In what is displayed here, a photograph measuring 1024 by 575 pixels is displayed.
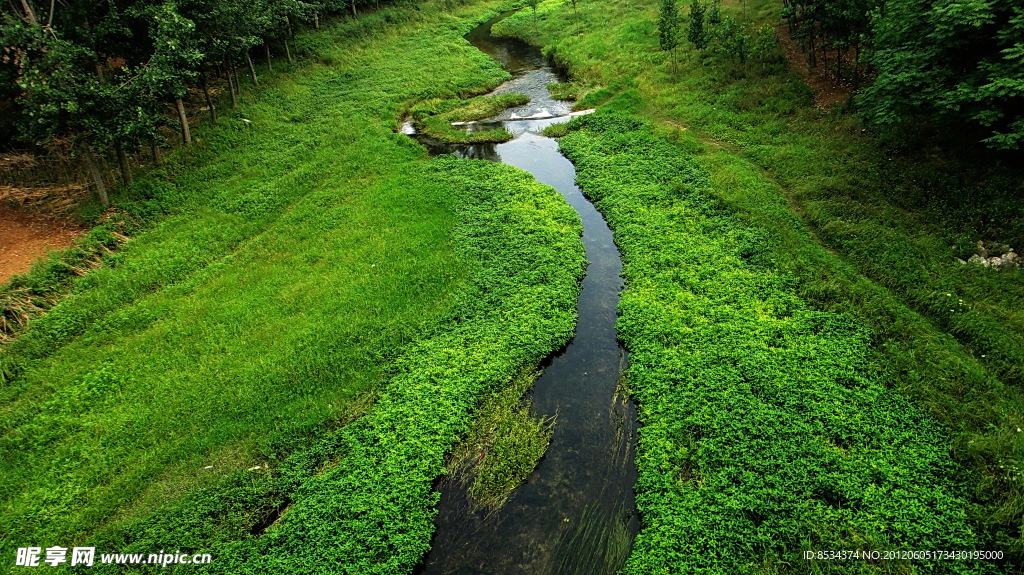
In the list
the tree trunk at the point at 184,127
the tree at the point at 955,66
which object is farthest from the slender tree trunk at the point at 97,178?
the tree at the point at 955,66

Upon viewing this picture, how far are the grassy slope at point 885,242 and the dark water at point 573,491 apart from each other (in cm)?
704

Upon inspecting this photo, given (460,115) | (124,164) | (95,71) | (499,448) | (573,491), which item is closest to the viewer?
(573,491)

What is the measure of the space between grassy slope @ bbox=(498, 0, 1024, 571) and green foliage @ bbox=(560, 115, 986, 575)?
25.1 inches

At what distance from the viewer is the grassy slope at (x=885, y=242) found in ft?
39.6

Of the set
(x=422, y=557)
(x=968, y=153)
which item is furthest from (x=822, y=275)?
(x=422, y=557)

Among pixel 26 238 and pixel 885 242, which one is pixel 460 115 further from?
pixel 885 242

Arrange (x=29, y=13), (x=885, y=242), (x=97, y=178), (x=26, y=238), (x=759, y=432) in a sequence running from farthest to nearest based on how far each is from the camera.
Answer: (x=97, y=178) → (x=26, y=238) → (x=29, y=13) → (x=885, y=242) → (x=759, y=432)

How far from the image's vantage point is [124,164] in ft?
77.6

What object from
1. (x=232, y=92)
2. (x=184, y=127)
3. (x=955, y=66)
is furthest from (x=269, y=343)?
(x=955, y=66)

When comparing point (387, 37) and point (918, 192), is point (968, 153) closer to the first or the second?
point (918, 192)

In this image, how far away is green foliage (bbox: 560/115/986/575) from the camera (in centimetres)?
1059

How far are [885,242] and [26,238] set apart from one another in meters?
34.1

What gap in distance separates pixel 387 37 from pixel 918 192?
49.9 metres

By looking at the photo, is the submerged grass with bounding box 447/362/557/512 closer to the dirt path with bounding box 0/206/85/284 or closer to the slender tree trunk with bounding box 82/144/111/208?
the dirt path with bounding box 0/206/85/284
